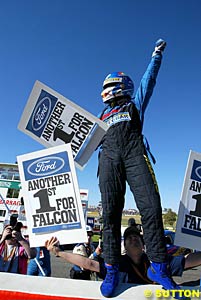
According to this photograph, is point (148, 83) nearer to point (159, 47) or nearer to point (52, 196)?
point (159, 47)

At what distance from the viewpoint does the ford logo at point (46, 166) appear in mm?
1876

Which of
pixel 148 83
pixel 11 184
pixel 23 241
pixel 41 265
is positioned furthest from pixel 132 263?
pixel 11 184

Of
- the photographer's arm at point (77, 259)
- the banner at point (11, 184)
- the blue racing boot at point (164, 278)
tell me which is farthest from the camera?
the banner at point (11, 184)

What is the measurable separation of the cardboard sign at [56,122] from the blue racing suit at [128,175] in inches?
8.2

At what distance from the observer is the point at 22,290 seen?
5.30 ft

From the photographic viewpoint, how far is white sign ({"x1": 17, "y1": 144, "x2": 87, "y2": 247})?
1.76m

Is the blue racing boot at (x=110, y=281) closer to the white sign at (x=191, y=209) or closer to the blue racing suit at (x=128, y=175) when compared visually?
the blue racing suit at (x=128, y=175)

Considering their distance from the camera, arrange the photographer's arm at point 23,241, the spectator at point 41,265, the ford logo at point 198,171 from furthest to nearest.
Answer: the spectator at point 41,265
the photographer's arm at point 23,241
the ford logo at point 198,171

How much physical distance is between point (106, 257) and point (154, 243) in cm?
30

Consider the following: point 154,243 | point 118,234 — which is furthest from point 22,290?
point 154,243

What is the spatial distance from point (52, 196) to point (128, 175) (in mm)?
536

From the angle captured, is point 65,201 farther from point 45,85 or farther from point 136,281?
point 45,85

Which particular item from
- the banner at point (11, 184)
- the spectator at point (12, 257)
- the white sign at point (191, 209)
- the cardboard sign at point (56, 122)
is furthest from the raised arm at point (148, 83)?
the banner at point (11, 184)

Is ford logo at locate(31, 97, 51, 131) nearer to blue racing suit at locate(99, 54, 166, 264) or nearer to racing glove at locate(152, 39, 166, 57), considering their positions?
blue racing suit at locate(99, 54, 166, 264)
